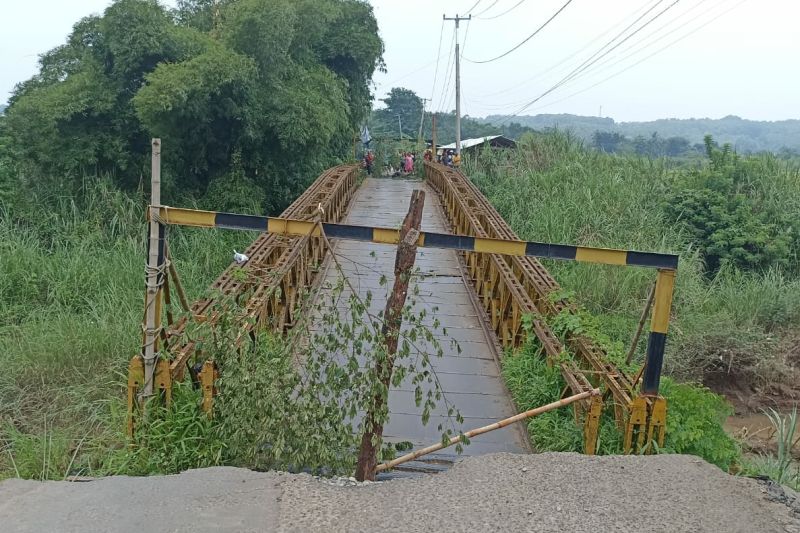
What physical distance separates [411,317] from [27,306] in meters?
6.99

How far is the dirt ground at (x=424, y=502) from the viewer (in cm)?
339

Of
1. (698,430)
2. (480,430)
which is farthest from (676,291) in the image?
(480,430)

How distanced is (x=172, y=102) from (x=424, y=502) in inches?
390

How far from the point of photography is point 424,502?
11.9 feet

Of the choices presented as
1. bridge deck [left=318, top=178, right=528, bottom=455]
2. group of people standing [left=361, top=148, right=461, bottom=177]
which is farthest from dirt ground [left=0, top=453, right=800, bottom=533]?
group of people standing [left=361, top=148, right=461, bottom=177]

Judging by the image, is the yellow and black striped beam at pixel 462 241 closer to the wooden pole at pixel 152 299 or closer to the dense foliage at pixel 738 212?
the wooden pole at pixel 152 299

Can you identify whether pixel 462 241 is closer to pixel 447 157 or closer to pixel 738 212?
pixel 738 212

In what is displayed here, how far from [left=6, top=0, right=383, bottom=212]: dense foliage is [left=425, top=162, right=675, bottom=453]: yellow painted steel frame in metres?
5.87

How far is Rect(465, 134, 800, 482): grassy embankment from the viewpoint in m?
5.29

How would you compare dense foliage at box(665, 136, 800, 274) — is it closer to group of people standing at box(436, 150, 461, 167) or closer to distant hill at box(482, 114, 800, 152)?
group of people standing at box(436, 150, 461, 167)

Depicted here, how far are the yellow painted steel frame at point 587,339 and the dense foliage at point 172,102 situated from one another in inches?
231

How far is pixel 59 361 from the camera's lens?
6.46 metres

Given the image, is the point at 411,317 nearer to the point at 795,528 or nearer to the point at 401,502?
the point at 401,502

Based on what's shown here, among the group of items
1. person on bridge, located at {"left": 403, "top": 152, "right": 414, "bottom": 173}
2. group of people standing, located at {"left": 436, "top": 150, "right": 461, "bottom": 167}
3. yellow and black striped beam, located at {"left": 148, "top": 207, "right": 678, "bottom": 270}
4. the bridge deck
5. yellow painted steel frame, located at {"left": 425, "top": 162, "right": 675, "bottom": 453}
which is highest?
group of people standing, located at {"left": 436, "top": 150, "right": 461, "bottom": 167}
